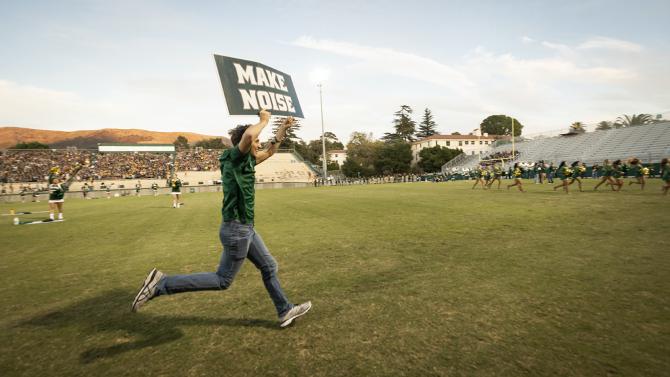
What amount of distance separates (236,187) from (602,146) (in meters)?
56.5

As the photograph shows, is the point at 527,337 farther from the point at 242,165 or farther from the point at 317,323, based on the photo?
the point at 242,165

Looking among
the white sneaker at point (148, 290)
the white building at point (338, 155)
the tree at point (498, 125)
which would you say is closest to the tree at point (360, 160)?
the white building at point (338, 155)

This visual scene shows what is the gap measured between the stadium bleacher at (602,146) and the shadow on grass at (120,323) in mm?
45851

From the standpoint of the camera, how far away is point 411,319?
3.59 metres

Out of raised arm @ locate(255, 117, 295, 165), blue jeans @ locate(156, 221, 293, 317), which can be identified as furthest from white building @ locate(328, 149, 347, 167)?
blue jeans @ locate(156, 221, 293, 317)

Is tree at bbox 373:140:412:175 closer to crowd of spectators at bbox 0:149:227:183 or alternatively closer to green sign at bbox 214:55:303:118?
crowd of spectators at bbox 0:149:227:183

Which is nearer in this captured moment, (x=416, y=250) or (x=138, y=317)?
(x=138, y=317)

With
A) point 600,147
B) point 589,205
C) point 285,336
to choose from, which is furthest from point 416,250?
point 600,147

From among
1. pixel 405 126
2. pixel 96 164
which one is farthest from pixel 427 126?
pixel 96 164

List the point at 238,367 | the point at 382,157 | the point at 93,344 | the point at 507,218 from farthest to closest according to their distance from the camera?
the point at 382,157 < the point at 507,218 < the point at 93,344 < the point at 238,367

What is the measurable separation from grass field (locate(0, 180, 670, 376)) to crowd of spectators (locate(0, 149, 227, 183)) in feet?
160

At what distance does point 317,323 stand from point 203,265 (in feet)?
11.7

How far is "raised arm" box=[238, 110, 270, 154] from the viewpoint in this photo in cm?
317

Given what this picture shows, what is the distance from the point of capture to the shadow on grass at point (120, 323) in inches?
131
